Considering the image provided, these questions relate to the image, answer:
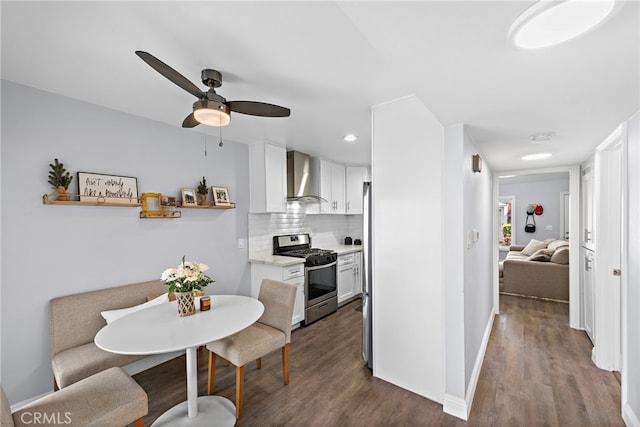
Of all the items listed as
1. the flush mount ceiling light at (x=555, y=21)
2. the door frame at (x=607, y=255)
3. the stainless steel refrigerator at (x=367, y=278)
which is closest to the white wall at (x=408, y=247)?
the stainless steel refrigerator at (x=367, y=278)

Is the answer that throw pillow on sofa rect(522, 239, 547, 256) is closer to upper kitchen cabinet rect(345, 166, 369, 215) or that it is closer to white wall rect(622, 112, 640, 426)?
upper kitchen cabinet rect(345, 166, 369, 215)

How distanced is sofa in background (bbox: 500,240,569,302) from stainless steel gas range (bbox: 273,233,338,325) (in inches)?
127

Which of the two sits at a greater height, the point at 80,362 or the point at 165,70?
the point at 165,70

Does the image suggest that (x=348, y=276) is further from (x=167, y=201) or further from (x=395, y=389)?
(x=167, y=201)

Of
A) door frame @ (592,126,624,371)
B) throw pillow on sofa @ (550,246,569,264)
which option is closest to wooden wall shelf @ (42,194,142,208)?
door frame @ (592,126,624,371)

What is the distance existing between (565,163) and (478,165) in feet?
6.77

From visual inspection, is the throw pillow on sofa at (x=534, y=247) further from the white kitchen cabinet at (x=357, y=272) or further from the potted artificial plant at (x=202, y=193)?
the potted artificial plant at (x=202, y=193)

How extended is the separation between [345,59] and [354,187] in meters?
3.60

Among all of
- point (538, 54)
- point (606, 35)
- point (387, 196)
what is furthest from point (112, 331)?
point (606, 35)

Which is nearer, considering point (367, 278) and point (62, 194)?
point (62, 194)

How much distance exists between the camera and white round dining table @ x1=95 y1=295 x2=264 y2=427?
1.54 meters

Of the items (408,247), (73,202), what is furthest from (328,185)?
(73,202)

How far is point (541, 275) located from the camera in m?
4.71

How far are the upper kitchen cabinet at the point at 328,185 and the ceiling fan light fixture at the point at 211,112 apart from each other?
8.92ft
